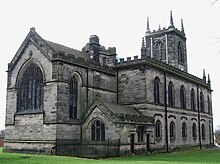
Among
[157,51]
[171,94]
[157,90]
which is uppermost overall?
[157,51]

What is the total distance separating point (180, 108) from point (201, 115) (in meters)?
8.64

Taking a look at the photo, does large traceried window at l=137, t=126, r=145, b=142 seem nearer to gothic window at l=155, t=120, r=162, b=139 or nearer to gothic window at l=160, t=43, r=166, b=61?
gothic window at l=155, t=120, r=162, b=139

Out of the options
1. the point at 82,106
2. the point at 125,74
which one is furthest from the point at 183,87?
the point at 82,106

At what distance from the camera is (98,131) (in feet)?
106

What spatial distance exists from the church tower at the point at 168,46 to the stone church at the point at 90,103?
29.0ft

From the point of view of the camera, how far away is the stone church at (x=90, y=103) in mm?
31625

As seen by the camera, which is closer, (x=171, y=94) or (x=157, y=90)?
(x=157, y=90)

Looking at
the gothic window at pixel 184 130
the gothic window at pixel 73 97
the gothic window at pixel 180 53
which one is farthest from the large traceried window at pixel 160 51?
the gothic window at pixel 73 97

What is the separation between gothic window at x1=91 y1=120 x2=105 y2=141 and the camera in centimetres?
3203

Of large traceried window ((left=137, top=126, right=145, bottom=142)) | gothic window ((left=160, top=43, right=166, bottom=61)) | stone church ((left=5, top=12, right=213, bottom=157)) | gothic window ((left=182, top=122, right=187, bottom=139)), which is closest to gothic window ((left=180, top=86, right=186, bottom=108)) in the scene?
stone church ((left=5, top=12, right=213, bottom=157))

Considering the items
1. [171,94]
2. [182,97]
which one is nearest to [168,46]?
[182,97]

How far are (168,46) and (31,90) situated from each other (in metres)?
26.8

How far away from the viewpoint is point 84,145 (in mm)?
33094

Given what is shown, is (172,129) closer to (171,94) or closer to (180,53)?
(171,94)
